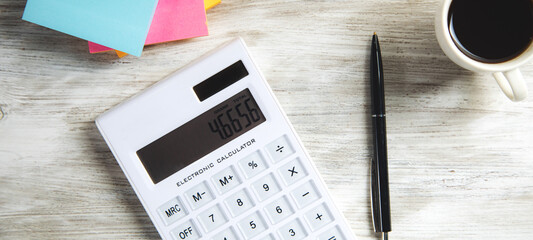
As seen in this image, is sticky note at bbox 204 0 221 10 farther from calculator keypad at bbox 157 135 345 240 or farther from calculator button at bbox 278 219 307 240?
calculator button at bbox 278 219 307 240

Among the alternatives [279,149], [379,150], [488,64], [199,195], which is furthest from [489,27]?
[199,195]

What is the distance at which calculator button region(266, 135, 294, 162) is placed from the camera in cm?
48

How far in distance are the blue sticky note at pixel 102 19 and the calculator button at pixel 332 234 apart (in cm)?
33

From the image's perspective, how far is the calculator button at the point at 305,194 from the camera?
48 cm

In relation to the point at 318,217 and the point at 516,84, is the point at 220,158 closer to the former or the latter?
the point at 318,217

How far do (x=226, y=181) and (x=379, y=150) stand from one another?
0.69 ft

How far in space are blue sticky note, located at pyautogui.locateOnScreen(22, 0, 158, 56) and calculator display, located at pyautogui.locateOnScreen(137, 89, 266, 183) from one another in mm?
118

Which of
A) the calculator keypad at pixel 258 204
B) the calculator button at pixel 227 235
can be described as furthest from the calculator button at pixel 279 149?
the calculator button at pixel 227 235

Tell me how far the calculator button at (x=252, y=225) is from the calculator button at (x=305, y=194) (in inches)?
2.1

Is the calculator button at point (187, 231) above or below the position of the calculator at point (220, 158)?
below

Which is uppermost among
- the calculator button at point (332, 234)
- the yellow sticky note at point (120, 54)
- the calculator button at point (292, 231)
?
the yellow sticky note at point (120, 54)

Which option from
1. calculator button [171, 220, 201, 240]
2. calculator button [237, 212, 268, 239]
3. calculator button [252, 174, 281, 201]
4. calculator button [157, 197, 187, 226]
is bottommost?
calculator button [237, 212, 268, 239]

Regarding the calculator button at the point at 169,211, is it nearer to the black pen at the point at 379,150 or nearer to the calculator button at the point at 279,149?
the calculator button at the point at 279,149

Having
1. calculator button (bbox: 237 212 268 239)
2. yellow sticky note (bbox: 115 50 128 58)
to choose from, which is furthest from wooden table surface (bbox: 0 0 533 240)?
calculator button (bbox: 237 212 268 239)
